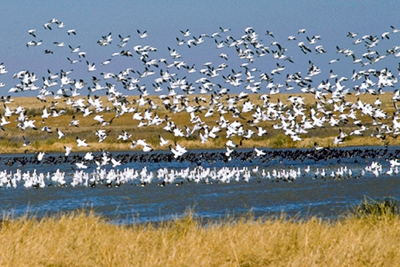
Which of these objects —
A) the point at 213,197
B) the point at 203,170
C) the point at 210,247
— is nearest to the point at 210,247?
the point at 210,247

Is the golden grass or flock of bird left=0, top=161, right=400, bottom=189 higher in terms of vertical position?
flock of bird left=0, top=161, right=400, bottom=189

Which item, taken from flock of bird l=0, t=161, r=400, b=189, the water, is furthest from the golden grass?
flock of bird l=0, t=161, r=400, b=189

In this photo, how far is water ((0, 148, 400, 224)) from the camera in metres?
23.8

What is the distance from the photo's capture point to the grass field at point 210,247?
10125 mm

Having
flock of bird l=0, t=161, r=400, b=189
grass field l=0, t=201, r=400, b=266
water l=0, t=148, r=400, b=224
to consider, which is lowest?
grass field l=0, t=201, r=400, b=266

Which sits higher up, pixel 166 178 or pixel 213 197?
pixel 166 178

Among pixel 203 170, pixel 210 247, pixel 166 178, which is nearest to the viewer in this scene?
pixel 210 247

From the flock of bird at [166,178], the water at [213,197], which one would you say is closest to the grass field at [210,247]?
the water at [213,197]

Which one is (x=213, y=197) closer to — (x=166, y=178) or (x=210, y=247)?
(x=166, y=178)

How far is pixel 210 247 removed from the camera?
36.0 ft

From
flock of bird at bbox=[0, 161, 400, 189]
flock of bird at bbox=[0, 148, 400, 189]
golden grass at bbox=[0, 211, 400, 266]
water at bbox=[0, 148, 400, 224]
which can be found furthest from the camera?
flock of bird at bbox=[0, 148, 400, 189]

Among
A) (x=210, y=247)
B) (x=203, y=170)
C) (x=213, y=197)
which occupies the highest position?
(x=203, y=170)

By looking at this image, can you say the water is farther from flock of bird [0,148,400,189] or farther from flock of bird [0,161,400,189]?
flock of bird [0,148,400,189]

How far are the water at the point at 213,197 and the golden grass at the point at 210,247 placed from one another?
30.4ft
